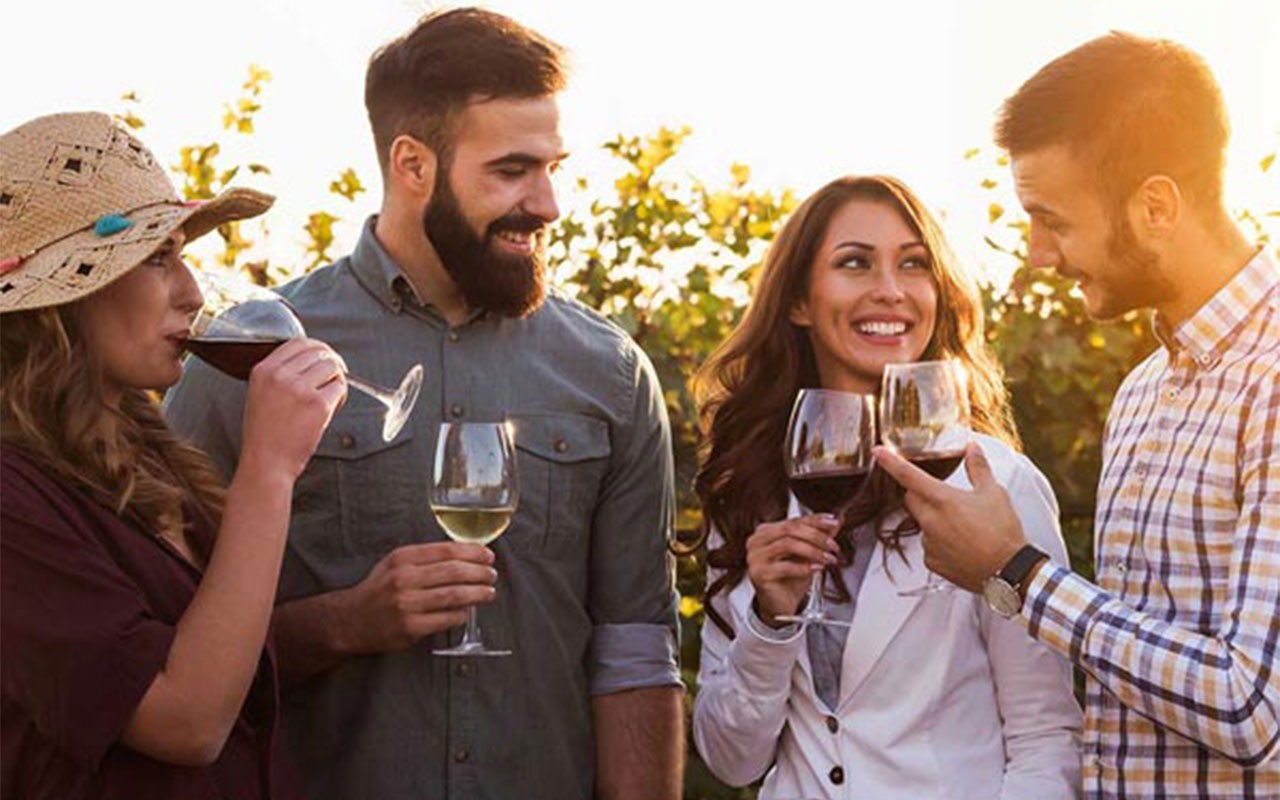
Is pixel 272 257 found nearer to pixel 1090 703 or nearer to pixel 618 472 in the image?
pixel 618 472

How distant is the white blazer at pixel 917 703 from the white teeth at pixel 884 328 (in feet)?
1.23

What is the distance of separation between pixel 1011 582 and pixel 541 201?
4.31ft

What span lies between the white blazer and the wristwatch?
238 mm

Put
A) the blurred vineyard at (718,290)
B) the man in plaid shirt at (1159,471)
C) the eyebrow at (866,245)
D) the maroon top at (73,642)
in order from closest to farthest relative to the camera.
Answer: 1. the maroon top at (73,642)
2. the man in plaid shirt at (1159,471)
3. the eyebrow at (866,245)
4. the blurred vineyard at (718,290)

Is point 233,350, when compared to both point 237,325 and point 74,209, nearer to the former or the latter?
point 237,325

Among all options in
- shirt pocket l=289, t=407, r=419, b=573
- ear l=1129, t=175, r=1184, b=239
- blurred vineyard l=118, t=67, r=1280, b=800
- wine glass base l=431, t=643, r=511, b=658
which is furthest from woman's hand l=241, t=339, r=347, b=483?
blurred vineyard l=118, t=67, r=1280, b=800

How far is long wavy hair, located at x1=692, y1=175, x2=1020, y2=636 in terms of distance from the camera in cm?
434

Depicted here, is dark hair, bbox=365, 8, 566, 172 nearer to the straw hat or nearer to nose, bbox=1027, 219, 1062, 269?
the straw hat

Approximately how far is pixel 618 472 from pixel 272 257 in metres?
2.45

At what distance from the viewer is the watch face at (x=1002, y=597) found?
348 cm

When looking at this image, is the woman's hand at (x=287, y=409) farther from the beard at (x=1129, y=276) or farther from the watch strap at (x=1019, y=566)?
the beard at (x=1129, y=276)

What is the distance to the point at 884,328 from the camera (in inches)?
168

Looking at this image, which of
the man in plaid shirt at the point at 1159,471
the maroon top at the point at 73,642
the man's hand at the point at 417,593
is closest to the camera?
the maroon top at the point at 73,642

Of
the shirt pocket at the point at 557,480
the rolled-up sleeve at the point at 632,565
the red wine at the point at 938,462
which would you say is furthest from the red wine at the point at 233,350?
the red wine at the point at 938,462
